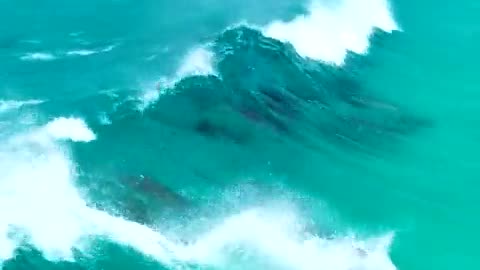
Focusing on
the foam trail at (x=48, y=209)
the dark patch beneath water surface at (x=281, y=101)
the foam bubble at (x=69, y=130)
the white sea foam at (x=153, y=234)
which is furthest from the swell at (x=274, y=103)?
the white sea foam at (x=153, y=234)

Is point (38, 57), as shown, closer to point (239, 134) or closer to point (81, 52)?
point (81, 52)

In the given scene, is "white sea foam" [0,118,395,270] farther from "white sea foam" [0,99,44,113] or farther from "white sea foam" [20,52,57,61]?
"white sea foam" [20,52,57,61]

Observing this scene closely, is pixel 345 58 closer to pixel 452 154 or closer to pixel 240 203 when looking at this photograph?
pixel 452 154

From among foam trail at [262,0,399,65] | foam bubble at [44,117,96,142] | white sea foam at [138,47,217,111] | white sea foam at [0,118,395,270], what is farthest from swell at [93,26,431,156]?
Result: white sea foam at [0,118,395,270]

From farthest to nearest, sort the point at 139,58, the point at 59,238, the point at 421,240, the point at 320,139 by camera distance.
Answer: the point at 139,58, the point at 320,139, the point at 421,240, the point at 59,238

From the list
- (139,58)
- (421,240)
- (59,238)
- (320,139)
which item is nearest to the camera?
(59,238)

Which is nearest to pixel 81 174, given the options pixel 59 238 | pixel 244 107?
pixel 59 238

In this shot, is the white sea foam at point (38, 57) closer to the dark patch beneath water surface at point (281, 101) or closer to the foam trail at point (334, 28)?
the dark patch beneath water surface at point (281, 101)
